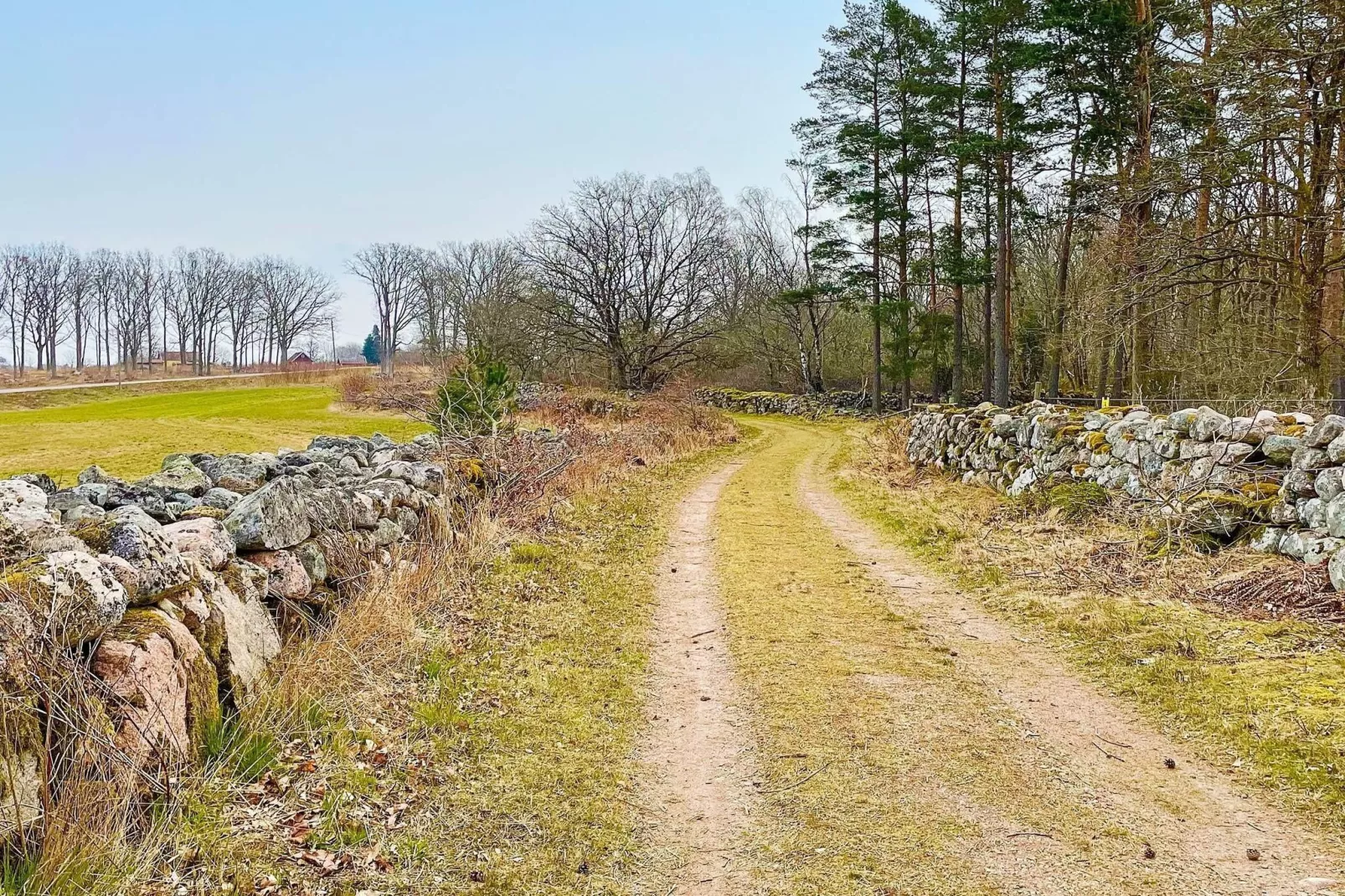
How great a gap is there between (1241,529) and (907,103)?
23.7 metres

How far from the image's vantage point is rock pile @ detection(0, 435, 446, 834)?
3066 mm

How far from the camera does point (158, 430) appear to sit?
A: 1931 cm

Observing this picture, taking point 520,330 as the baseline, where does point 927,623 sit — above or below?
below

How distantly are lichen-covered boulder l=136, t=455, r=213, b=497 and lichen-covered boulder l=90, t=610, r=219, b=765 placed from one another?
157 inches

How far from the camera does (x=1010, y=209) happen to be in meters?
23.4

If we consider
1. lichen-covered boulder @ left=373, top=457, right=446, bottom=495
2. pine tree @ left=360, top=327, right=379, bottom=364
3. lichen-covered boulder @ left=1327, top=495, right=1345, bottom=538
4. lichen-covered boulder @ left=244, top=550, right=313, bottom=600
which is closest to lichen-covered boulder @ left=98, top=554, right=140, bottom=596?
lichen-covered boulder @ left=244, top=550, right=313, bottom=600

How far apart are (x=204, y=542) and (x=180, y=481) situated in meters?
3.66

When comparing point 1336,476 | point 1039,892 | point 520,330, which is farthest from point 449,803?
point 520,330

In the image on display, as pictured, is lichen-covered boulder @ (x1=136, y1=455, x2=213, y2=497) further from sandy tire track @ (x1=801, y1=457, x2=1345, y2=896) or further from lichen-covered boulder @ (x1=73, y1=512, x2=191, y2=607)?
sandy tire track @ (x1=801, y1=457, x2=1345, y2=896)

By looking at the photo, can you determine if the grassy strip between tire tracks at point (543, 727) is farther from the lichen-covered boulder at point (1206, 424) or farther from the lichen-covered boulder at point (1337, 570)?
the lichen-covered boulder at point (1206, 424)

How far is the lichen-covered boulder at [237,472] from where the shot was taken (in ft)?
25.0

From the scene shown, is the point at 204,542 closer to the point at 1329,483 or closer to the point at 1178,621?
the point at 1178,621

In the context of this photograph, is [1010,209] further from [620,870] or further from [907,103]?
[620,870]

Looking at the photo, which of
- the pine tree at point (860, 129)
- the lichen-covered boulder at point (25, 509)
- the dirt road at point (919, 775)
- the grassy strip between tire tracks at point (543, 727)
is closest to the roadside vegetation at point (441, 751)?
the grassy strip between tire tracks at point (543, 727)
